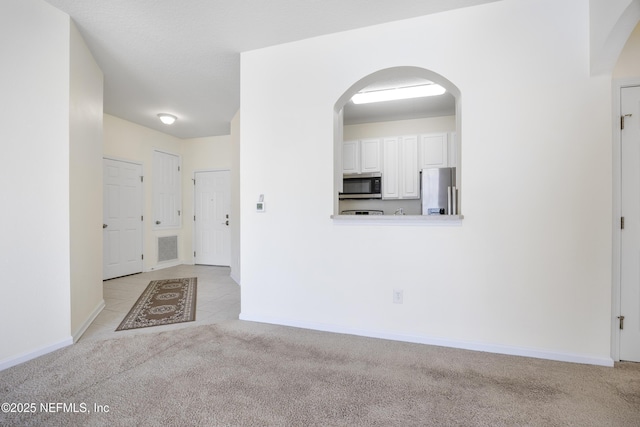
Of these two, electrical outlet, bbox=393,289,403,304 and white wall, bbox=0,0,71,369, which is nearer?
white wall, bbox=0,0,71,369

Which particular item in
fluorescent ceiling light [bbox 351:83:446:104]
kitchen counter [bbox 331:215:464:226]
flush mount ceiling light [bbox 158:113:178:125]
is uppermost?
flush mount ceiling light [bbox 158:113:178:125]

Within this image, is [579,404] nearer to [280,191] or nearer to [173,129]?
[280,191]

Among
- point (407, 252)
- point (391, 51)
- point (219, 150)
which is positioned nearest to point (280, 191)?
point (407, 252)

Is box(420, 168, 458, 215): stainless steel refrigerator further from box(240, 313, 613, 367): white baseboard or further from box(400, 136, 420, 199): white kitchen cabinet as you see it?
box(240, 313, 613, 367): white baseboard

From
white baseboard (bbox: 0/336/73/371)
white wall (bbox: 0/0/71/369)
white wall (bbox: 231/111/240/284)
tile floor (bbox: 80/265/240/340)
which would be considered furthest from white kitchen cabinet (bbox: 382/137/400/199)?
white baseboard (bbox: 0/336/73/371)

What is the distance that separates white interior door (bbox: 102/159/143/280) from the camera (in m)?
4.77

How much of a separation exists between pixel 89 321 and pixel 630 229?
185 inches

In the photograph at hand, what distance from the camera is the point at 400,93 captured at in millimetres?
3709

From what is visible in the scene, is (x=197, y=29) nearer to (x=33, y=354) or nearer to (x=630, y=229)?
(x=33, y=354)

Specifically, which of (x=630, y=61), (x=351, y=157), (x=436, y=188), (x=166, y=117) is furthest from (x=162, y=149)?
(x=630, y=61)

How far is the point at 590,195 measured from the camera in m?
2.10

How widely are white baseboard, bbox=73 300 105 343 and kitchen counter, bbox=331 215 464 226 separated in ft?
7.95

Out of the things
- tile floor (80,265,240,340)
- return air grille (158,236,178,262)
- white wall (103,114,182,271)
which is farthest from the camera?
return air grille (158,236,178,262)

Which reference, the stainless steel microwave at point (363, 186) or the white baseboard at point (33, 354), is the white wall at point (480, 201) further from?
the stainless steel microwave at point (363, 186)
